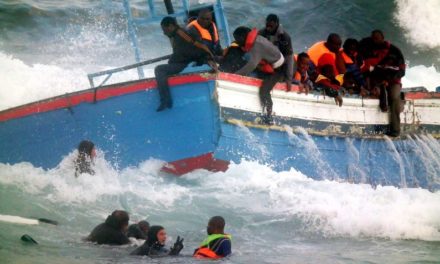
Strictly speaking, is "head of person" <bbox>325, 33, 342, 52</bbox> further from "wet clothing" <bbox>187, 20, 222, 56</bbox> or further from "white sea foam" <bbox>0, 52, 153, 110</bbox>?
"white sea foam" <bbox>0, 52, 153, 110</bbox>

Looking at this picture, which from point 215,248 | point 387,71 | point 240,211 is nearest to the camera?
point 215,248

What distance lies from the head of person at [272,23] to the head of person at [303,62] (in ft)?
2.07

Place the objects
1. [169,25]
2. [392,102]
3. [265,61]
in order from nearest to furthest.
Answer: [169,25]
[265,61]
[392,102]

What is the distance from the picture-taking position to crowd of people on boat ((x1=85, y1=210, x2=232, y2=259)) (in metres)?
6.64

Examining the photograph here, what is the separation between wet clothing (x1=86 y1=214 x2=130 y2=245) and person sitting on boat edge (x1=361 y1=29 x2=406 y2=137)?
5.41 meters

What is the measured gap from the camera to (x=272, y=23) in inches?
383

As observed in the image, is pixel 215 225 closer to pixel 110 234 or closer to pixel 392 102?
pixel 110 234

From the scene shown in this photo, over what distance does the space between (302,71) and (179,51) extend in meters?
2.10

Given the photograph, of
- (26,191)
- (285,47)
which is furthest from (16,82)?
(285,47)

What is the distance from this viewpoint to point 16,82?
16.4m

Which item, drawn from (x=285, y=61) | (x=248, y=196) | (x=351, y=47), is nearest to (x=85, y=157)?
(x=248, y=196)

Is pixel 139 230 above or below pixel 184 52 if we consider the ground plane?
below

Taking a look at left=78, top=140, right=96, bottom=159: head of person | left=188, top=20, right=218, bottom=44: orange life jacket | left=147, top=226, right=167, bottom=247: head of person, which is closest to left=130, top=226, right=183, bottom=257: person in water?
left=147, top=226, right=167, bottom=247: head of person

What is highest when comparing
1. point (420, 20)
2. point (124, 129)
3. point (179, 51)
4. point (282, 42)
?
point (420, 20)
